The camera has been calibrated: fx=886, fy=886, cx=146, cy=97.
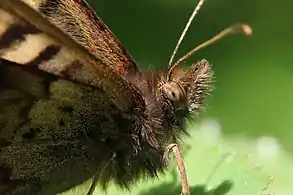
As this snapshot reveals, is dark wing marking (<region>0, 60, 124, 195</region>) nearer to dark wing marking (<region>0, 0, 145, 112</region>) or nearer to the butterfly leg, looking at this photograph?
dark wing marking (<region>0, 0, 145, 112</region>)

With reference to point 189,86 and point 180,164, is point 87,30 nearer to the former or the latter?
point 189,86

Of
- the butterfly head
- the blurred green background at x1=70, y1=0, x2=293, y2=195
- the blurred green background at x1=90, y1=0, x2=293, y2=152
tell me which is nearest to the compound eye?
the butterfly head

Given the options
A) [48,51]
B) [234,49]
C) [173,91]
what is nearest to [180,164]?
[173,91]

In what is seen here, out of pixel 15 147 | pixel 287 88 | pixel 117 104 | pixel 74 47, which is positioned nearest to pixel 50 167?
pixel 15 147

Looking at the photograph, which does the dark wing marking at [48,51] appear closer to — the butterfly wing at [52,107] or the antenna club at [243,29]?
the butterfly wing at [52,107]

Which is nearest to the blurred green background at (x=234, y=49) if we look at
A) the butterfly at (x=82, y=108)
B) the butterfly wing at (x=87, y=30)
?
the butterfly at (x=82, y=108)

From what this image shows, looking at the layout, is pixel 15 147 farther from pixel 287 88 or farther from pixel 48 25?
pixel 287 88

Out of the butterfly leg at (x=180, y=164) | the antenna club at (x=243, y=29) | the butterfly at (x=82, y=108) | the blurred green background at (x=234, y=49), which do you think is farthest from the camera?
the blurred green background at (x=234, y=49)
